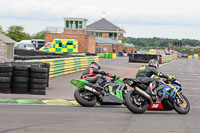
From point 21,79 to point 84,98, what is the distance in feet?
9.67

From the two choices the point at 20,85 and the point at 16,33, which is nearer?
the point at 20,85

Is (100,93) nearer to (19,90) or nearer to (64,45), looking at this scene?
(19,90)

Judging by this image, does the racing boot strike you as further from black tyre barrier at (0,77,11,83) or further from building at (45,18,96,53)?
building at (45,18,96,53)

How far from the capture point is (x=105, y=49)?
89.4 m

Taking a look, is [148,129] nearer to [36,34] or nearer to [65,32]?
[65,32]

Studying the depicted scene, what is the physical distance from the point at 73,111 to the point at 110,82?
1827mm

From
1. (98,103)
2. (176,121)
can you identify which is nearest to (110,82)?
(98,103)

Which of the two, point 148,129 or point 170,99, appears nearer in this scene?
point 148,129

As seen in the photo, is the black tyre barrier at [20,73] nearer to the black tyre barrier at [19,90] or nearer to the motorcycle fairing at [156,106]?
the black tyre barrier at [19,90]

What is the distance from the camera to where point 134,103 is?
1006cm

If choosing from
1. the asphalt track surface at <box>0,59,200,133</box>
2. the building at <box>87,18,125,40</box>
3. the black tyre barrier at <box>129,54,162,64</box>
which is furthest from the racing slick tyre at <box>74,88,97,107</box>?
the building at <box>87,18,125,40</box>

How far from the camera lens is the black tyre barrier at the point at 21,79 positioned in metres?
12.7

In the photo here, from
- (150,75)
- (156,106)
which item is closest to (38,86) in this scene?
(150,75)

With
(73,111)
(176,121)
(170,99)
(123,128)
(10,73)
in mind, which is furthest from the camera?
(10,73)
